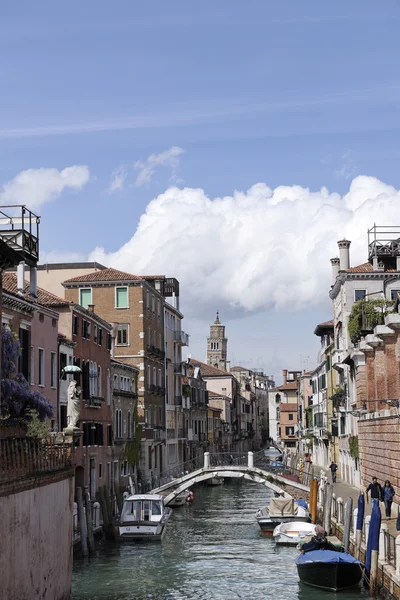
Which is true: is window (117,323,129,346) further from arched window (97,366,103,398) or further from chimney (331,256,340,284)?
chimney (331,256,340,284)

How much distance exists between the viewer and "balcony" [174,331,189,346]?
71.5 m

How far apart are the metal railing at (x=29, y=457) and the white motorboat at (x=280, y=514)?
19417 millimetres

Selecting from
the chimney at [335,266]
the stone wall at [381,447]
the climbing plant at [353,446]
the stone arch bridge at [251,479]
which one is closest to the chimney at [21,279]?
the stone wall at [381,447]

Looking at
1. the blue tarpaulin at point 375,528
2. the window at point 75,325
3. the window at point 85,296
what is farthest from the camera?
the window at point 85,296

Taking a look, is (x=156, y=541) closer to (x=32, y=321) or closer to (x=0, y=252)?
(x=32, y=321)

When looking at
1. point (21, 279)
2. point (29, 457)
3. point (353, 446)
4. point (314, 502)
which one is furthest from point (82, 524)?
point (353, 446)

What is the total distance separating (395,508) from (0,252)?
1722 cm

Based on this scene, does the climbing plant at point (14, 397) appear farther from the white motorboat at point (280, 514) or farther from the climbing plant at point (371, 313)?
the climbing plant at point (371, 313)

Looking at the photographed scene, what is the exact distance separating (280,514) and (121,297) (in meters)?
21.3

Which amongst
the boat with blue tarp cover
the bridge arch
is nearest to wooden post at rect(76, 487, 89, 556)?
the boat with blue tarp cover

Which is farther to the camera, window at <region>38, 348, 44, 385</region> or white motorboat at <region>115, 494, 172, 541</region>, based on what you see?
white motorboat at <region>115, 494, 172, 541</region>

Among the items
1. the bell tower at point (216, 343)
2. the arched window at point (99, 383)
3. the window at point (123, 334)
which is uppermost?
the bell tower at point (216, 343)

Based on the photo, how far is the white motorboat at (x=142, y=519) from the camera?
3853 centimetres

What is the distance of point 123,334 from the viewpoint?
59375 millimetres
